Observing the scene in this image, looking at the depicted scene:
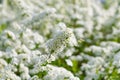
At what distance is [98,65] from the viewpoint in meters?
5.36

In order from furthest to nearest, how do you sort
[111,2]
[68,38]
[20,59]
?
[111,2], [20,59], [68,38]

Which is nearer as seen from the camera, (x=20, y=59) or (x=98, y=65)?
(x=20, y=59)

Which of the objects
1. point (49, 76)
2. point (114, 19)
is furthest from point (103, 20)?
point (49, 76)

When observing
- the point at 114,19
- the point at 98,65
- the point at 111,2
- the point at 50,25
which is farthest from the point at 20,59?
the point at 111,2

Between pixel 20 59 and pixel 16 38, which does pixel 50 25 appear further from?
pixel 20 59

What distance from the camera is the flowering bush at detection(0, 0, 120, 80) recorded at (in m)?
4.02

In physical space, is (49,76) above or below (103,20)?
below

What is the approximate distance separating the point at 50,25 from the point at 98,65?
2747 mm

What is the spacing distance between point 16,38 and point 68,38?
6.39 ft

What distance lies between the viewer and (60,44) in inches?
145

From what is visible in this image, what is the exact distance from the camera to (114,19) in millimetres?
8508

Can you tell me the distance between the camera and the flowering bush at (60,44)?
402 centimetres

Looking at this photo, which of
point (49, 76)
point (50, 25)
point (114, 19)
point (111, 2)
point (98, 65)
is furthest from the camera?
point (111, 2)

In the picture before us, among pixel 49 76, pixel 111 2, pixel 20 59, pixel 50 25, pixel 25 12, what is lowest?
pixel 49 76
